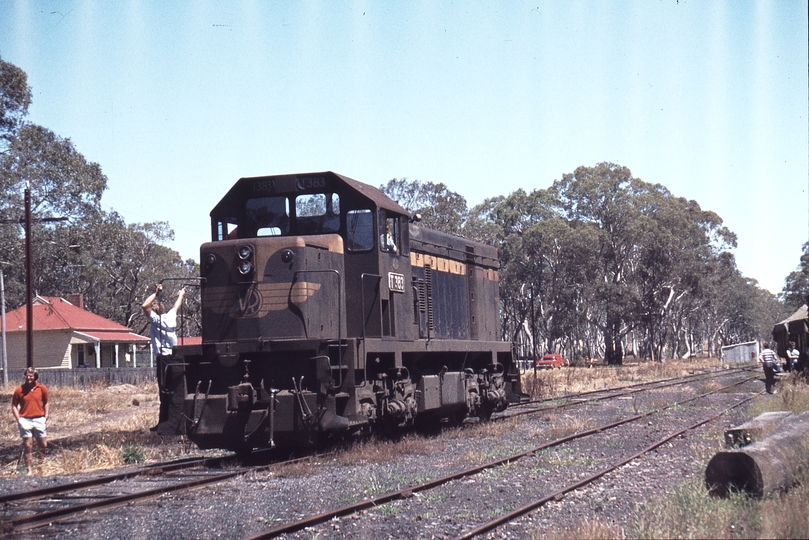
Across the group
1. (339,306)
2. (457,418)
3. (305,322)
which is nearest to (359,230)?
(339,306)

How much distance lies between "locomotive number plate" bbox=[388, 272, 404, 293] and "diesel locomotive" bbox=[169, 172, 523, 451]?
0.02 metres

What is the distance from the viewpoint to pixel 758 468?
734 cm

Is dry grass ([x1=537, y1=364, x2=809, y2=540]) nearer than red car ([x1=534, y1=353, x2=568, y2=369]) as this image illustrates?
Yes

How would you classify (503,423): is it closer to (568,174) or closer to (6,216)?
(6,216)

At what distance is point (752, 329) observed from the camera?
12800 centimetres

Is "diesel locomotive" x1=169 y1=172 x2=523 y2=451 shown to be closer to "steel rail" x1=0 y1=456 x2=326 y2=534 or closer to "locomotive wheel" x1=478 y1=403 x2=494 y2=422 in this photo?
"steel rail" x1=0 y1=456 x2=326 y2=534

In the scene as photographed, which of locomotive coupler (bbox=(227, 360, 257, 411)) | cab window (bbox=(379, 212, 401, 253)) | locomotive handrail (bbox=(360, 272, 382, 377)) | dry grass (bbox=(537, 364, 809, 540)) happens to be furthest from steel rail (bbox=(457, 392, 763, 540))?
cab window (bbox=(379, 212, 401, 253))

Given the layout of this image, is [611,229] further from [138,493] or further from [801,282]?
[138,493]

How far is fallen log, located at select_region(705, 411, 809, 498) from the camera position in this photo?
290 inches

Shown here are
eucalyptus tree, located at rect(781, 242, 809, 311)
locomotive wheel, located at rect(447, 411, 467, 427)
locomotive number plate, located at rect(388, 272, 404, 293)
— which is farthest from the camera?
eucalyptus tree, located at rect(781, 242, 809, 311)

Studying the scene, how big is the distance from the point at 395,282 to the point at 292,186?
2122 millimetres

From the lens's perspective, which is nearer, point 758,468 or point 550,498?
point 758,468

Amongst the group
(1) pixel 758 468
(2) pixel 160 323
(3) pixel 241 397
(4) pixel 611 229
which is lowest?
(1) pixel 758 468

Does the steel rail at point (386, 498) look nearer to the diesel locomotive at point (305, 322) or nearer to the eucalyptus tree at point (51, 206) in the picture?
the diesel locomotive at point (305, 322)
